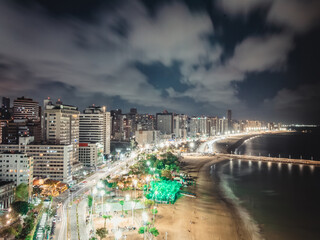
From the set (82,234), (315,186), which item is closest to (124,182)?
(82,234)

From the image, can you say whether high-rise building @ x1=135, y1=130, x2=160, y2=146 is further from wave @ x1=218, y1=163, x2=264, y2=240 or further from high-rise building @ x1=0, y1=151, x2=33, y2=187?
high-rise building @ x1=0, y1=151, x2=33, y2=187

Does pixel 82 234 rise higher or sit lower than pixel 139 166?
lower

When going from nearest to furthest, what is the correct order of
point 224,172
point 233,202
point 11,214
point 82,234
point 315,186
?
point 82,234 < point 11,214 < point 233,202 < point 315,186 < point 224,172

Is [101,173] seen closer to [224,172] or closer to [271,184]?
[224,172]

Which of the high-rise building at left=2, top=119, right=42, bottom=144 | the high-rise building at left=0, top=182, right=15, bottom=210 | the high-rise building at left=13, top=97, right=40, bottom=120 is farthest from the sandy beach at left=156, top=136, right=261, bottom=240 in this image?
the high-rise building at left=13, top=97, right=40, bottom=120

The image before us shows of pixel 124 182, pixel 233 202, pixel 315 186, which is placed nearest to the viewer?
pixel 233 202

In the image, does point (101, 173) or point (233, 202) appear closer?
point (233, 202)

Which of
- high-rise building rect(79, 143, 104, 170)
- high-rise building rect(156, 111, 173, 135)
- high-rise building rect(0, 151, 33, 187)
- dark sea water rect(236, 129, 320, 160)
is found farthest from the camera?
high-rise building rect(156, 111, 173, 135)
